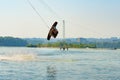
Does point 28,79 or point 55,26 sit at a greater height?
point 55,26

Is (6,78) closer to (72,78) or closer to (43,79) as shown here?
(43,79)

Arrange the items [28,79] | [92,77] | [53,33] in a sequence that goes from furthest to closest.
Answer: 1. [53,33]
2. [92,77]
3. [28,79]

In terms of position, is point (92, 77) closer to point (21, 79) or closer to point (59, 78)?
point (59, 78)

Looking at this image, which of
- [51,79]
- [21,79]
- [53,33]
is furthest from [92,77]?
[53,33]

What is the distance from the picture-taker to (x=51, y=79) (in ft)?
160

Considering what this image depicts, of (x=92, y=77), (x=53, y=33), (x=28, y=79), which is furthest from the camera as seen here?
(x=53, y=33)

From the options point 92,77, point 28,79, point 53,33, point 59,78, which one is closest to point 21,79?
point 28,79

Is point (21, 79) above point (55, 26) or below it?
below

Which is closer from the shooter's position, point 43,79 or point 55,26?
point 43,79

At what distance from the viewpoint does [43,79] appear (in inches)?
1898

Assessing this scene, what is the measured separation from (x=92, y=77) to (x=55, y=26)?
15.4 meters

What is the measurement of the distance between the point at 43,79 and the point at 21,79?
8.20ft

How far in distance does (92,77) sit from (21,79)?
866 centimetres

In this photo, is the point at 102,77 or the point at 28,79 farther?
the point at 102,77
